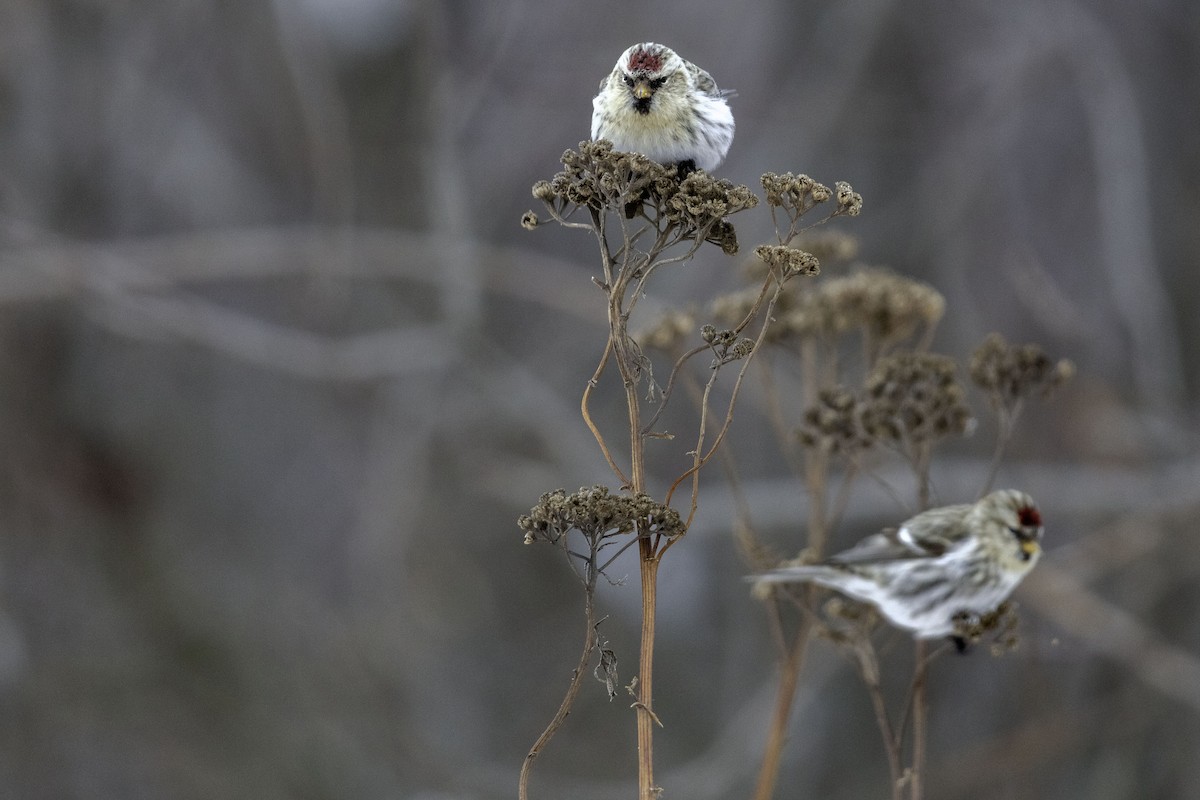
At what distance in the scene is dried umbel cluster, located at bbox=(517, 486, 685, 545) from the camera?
50.1 inches

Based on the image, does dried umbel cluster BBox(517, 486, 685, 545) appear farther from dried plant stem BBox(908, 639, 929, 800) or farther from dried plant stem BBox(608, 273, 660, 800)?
dried plant stem BBox(908, 639, 929, 800)

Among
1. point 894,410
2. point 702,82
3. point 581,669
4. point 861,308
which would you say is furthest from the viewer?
point 861,308

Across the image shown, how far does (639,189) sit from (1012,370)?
788 millimetres

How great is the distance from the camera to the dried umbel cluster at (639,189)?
1350 millimetres

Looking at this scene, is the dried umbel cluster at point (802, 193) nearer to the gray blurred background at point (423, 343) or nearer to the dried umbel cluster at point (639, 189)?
the dried umbel cluster at point (639, 189)

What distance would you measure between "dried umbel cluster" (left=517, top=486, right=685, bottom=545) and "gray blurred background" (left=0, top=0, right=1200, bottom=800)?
3899mm

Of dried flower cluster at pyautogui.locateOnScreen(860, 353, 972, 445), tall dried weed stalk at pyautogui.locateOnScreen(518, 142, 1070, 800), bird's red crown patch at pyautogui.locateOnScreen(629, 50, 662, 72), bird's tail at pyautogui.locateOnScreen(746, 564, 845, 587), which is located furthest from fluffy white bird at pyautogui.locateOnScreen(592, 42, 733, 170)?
bird's tail at pyautogui.locateOnScreen(746, 564, 845, 587)

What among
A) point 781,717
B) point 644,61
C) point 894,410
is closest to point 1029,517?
point 894,410

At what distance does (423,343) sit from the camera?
599cm

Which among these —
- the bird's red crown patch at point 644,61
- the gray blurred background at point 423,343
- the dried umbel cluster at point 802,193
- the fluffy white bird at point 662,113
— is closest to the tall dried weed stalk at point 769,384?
the dried umbel cluster at point 802,193

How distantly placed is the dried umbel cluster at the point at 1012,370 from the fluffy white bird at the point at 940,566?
0.18m

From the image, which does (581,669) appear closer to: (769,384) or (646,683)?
(646,683)

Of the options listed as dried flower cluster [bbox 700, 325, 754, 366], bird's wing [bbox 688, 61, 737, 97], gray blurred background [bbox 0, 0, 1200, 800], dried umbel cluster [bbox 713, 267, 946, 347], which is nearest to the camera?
dried flower cluster [bbox 700, 325, 754, 366]

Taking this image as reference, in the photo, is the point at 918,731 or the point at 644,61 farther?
the point at 644,61
